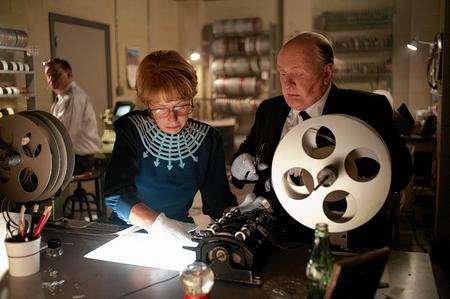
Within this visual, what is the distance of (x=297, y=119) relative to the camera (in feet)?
5.32

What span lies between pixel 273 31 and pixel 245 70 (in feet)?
2.29

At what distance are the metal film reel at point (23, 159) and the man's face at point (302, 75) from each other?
81cm

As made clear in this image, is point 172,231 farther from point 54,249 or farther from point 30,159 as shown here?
point 30,159

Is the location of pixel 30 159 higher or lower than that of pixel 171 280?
higher

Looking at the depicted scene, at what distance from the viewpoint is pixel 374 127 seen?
154 cm

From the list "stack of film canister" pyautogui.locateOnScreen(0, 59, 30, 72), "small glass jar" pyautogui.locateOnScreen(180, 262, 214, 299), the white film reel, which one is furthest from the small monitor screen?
"small glass jar" pyautogui.locateOnScreen(180, 262, 214, 299)

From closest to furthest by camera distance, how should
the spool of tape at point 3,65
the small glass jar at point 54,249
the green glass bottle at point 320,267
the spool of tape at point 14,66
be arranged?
1. the green glass bottle at point 320,267
2. the small glass jar at point 54,249
3. the spool of tape at point 3,65
4. the spool of tape at point 14,66

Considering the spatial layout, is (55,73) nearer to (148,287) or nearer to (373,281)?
(148,287)

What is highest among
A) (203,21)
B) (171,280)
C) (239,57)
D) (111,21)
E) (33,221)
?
(203,21)

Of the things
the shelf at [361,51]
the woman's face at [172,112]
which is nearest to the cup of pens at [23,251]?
the woman's face at [172,112]

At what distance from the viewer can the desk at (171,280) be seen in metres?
1.04

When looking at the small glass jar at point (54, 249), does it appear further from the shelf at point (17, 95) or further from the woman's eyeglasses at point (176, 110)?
the shelf at point (17, 95)

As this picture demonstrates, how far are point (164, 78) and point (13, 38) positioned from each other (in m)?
2.62

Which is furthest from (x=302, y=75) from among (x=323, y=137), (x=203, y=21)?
(x=203, y=21)
